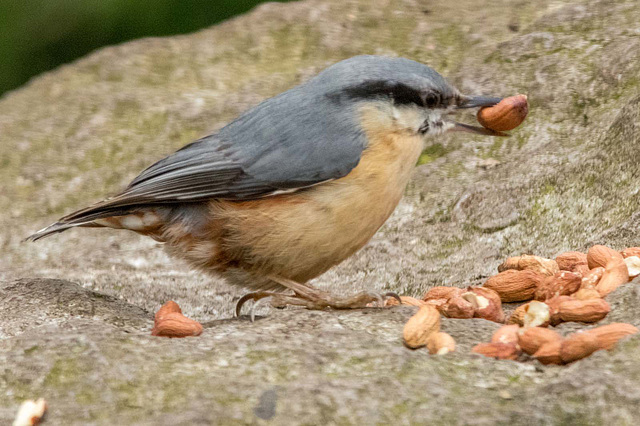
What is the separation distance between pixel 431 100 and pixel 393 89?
15 centimetres

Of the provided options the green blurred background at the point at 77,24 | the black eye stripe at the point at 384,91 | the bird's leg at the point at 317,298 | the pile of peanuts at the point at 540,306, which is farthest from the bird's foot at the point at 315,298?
the green blurred background at the point at 77,24

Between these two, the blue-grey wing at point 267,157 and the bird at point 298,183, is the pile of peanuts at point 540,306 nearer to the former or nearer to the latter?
the bird at point 298,183

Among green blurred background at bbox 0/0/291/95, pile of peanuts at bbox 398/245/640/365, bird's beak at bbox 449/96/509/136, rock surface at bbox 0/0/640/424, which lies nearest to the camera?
rock surface at bbox 0/0/640/424

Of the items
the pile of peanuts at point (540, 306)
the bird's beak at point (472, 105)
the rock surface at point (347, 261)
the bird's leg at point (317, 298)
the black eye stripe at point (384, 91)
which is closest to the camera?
the rock surface at point (347, 261)

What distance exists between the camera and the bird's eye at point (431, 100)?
2.77 metres

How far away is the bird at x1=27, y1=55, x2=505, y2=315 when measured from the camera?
2.60 metres

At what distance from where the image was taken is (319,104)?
275cm

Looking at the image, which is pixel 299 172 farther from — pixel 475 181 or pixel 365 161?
pixel 475 181

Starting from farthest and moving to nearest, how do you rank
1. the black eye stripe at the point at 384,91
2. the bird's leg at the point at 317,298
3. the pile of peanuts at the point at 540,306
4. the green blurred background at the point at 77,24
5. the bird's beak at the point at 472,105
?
the green blurred background at the point at 77,24 < the bird's beak at the point at 472,105 < the black eye stripe at the point at 384,91 < the bird's leg at the point at 317,298 < the pile of peanuts at the point at 540,306

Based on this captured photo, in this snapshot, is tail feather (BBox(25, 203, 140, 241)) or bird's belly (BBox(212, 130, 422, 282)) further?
tail feather (BBox(25, 203, 140, 241))

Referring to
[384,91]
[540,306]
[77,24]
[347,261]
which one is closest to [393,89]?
[384,91]

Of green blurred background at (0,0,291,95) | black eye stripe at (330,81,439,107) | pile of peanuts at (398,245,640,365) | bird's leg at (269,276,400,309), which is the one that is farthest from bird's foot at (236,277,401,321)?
green blurred background at (0,0,291,95)

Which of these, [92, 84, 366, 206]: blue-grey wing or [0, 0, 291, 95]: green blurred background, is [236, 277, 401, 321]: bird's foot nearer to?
[92, 84, 366, 206]: blue-grey wing

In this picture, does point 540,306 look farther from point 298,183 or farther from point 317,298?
Result: point 298,183
